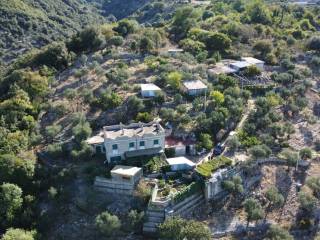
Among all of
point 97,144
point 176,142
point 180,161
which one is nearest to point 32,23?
point 97,144

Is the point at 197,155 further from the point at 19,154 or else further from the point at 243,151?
the point at 19,154

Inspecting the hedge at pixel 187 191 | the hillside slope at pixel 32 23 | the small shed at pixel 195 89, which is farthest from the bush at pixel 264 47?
the hillside slope at pixel 32 23

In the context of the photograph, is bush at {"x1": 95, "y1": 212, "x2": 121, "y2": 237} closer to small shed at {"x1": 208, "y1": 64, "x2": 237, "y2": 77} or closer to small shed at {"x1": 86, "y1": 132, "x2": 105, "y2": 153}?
small shed at {"x1": 86, "y1": 132, "x2": 105, "y2": 153}

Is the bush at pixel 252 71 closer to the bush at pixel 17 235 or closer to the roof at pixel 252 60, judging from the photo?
the roof at pixel 252 60

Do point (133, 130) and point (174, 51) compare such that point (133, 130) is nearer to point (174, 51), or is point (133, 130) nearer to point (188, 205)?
point (188, 205)

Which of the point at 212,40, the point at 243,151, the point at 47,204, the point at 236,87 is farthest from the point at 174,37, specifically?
the point at 47,204


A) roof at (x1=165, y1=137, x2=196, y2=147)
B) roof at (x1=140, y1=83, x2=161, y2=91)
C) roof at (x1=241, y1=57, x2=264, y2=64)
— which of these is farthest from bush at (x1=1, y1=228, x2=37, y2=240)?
roof at (x1=241, y1=57, x2=264, y2=64)

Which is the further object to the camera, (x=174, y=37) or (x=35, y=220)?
(x=174, y=37)
